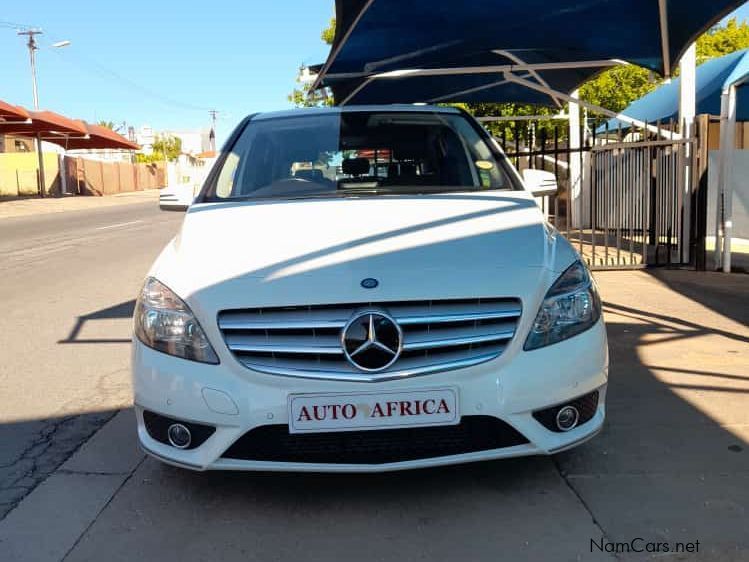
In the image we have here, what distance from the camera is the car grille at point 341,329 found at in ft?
9.66

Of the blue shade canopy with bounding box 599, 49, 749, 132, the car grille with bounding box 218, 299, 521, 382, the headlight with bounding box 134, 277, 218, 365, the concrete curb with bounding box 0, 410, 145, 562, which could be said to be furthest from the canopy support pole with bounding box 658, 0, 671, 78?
the concrete curb with bounding box 0, 410, 145, 562

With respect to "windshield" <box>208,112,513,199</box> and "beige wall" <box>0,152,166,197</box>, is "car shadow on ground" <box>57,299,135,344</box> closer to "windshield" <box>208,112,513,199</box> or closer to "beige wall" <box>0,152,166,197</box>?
"windshield" <box>208,112,513,199</box>

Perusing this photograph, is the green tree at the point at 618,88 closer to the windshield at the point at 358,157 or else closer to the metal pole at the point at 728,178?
the metal pole at the point at 728,178

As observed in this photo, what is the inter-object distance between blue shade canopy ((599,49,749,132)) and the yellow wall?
36332 millimetres

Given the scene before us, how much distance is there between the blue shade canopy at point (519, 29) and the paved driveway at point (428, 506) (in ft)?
14.7

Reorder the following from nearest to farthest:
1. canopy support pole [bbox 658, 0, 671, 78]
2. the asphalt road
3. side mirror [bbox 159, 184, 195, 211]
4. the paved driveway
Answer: the paved driveway < the asphalt road < side mirror [bbox 159, 184, 195, 211] < canopy support pole [bbox 658, 0, 671, 78]

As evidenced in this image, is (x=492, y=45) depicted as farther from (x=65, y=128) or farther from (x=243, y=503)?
(x=65, y=128)

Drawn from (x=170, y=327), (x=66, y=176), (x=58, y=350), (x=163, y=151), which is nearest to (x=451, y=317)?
(x=170, y=327)

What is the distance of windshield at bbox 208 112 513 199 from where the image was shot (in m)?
4.32

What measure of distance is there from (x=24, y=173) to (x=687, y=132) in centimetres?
4283

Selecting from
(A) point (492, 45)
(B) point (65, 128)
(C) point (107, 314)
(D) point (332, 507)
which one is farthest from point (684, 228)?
(B) point (65, 128)

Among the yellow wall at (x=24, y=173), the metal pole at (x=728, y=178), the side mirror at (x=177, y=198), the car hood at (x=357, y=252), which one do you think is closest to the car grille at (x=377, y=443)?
the car hood at (x=357, y=252)

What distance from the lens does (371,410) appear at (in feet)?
9.46

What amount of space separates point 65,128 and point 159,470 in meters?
40.2
